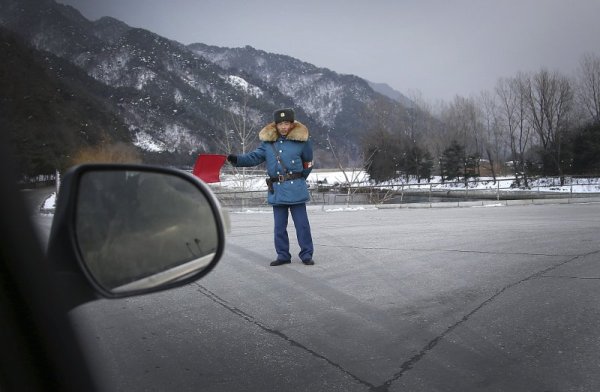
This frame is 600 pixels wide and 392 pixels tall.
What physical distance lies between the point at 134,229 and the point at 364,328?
229 cm

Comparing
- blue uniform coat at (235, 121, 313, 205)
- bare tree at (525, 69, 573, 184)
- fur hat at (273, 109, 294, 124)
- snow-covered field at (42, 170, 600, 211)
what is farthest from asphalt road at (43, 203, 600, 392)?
bare tree at (525, 69, 573, 184)

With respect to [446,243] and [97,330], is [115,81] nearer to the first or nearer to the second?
[97,330]

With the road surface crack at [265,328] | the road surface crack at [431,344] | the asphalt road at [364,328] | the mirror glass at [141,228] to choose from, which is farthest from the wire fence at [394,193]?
the mirror glass at [141,228]

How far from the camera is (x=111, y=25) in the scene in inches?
90.0

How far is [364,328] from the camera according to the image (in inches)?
127

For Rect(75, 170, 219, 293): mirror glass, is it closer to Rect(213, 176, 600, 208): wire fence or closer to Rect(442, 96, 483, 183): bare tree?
Rect(213, 176, 600, 208): wire fence

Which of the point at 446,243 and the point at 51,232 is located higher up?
the point at 51,232

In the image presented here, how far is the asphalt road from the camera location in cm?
243

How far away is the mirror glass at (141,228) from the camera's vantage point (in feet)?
4.01

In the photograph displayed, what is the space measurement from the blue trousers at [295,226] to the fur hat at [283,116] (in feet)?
3.20

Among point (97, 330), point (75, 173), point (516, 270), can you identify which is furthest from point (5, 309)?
point (516, 270)

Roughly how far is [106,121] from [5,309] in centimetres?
157

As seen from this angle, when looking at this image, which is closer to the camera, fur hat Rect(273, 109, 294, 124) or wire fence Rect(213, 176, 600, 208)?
fur hat Rect(273, 109, 294, 124)

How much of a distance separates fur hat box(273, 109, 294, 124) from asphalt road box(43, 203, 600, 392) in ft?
5.56
